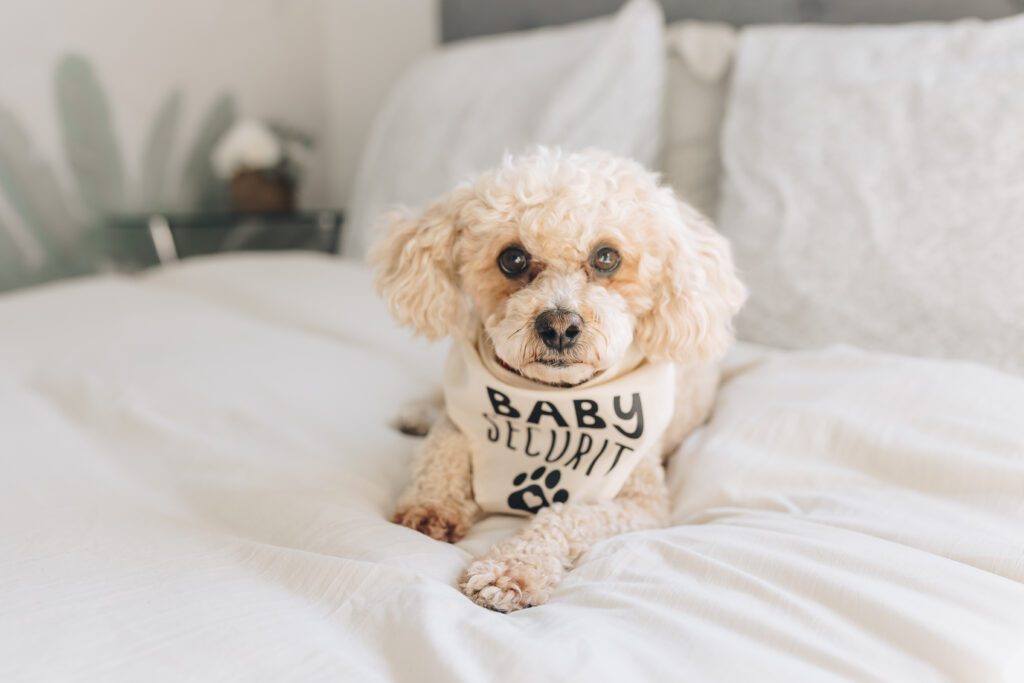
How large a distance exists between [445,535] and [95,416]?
0.73 meters

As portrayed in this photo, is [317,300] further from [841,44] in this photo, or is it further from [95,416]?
[841,44]

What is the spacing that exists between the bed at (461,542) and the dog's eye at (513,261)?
1.17 feet

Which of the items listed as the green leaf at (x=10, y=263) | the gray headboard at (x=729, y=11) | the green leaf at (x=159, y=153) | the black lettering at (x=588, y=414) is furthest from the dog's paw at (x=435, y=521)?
the green leaf at (x=159, y=153)

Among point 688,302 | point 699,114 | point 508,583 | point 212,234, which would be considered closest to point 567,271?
point 688,302

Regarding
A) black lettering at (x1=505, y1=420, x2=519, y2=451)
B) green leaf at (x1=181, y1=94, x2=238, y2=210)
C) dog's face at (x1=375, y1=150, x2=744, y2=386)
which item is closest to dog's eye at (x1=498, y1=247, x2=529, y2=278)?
dog's face at (x1=375, y1=150, x2=744, y2=386)

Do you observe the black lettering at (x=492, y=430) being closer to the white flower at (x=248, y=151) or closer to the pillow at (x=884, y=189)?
the pillow at (x=884, y=189)

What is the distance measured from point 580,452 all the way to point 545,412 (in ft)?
0.25

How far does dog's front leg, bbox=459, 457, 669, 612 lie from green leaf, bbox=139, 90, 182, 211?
2748mm

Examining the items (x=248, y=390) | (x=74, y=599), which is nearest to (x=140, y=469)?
(x=248, y=390)

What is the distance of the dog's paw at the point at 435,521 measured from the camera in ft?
3.40

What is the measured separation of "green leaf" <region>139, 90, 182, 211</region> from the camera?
3.13 metres

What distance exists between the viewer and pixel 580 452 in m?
1.09

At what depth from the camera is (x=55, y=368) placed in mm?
1548

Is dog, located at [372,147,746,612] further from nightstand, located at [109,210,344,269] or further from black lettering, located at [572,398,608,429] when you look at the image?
nightstand, located at [109,210,344,269]
